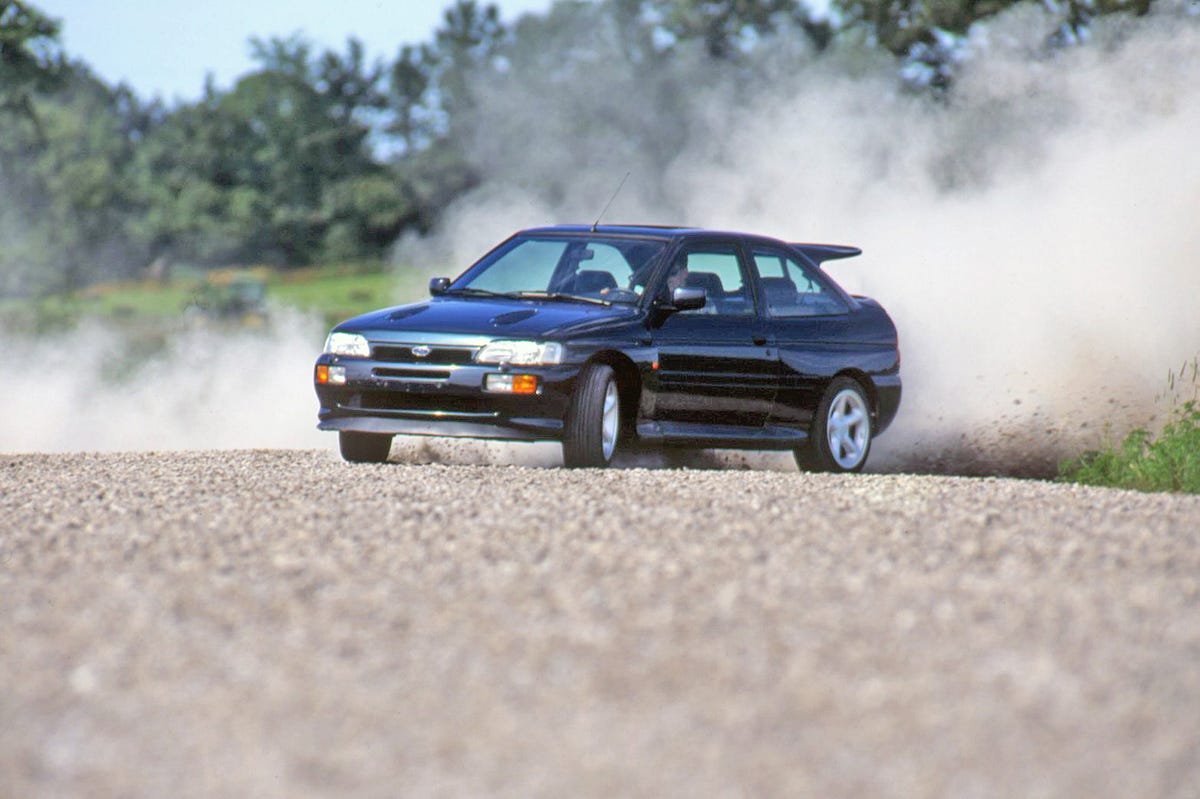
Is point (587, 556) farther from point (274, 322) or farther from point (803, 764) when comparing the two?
point (274, 322)

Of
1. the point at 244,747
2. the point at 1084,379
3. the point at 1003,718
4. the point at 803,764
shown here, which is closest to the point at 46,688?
the point at 244,747

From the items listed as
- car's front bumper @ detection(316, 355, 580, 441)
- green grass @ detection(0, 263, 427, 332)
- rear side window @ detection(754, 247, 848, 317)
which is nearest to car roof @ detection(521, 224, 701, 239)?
rear side window @ detection(754, 247, 848, 317)

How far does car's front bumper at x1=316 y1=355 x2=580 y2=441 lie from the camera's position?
11055mm

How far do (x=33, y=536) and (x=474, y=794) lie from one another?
4.47m

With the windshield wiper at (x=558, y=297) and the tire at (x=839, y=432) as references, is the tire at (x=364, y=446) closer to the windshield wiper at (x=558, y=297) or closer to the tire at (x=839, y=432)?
the windshield wiper at (x=558, y=297)

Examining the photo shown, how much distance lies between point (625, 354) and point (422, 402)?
1.21 meters

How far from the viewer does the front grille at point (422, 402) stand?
36.6ft

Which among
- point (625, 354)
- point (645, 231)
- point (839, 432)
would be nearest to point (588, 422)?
point (625, 354)

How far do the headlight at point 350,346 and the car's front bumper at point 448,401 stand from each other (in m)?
0.06

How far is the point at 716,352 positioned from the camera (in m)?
12.1

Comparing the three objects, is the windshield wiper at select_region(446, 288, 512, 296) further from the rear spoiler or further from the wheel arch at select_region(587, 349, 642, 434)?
the rear spoiler

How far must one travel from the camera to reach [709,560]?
7477 millimetres

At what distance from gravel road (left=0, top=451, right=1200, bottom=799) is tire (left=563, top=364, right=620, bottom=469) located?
1.62m

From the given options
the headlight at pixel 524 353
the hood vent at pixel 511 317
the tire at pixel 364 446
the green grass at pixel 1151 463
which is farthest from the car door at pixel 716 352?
the green grass at pixel 1151 463
